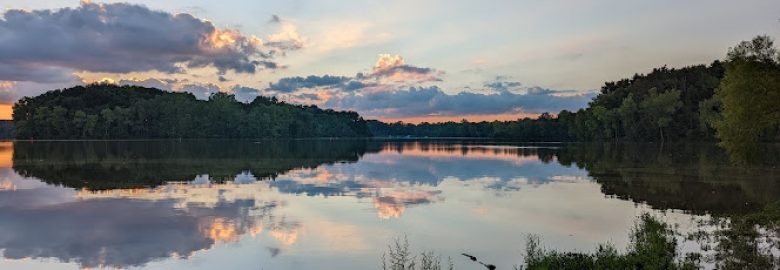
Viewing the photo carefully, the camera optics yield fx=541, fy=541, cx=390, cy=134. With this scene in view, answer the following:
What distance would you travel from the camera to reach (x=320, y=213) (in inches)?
947

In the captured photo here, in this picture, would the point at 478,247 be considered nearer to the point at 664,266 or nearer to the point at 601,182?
the point at 664,266

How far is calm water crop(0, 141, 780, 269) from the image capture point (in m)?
16.5

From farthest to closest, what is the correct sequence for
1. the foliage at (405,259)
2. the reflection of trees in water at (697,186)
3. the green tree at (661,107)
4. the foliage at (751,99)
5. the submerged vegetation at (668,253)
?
1. the green tree at (661,107)
2. the foliage at (751,99)
3. the reflection of trees in water at (697,186)
4. the foliage at (405,259)
5. the submerged vegetation at (668,253)

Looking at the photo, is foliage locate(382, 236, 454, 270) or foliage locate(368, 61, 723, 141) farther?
foliage locate(368, 61, 723, 141)

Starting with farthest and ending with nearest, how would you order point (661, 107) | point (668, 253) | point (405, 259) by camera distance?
point (661, 107) < point (405, 259) < point (668, 253)

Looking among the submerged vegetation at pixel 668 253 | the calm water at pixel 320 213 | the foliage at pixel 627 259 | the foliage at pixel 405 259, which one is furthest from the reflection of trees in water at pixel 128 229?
the foliage at pixel 627 259

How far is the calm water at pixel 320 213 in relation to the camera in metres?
16.5

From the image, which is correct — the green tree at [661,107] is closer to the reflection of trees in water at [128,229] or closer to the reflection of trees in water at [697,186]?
the reflection of trees in water at [697,186]

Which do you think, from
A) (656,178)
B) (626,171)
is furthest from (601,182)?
(626,171)

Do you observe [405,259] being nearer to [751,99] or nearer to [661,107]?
[751,99]

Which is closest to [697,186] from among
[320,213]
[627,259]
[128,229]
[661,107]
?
[627,259]

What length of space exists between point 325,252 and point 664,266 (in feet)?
30.6

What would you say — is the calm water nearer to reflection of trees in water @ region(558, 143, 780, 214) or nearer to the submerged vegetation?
reflection of trees in water @ region(558, 143, 780, 214)

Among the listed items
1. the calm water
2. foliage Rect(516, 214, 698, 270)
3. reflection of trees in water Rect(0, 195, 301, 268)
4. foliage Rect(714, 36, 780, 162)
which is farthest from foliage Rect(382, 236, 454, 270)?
foliage Rect(714, 36, 780, 162)
